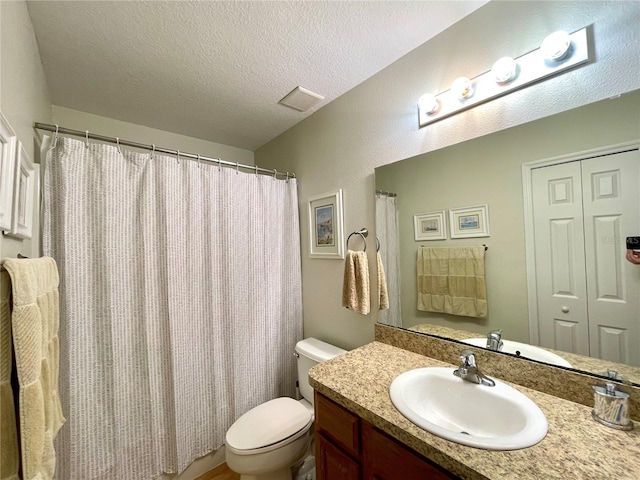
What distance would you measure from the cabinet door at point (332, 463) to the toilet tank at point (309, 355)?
1.85ft

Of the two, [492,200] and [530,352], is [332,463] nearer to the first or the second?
[530,352]

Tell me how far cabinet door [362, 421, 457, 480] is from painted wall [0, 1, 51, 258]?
1193 millimetres

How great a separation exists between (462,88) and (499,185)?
46cm

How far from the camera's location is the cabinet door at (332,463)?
897 mm

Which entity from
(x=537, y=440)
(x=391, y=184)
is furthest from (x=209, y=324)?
(x=537, y=440)

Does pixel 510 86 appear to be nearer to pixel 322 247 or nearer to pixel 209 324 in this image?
pixel 322 247

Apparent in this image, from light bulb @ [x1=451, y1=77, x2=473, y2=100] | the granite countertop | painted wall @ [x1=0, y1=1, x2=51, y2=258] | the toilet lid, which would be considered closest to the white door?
the granite countertop

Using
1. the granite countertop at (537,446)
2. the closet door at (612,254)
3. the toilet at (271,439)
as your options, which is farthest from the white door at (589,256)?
the toilet at (271,439)

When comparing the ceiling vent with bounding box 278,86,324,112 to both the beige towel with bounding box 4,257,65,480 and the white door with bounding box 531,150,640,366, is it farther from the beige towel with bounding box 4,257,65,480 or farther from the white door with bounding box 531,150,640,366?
the beige towel with bounding box 4,257,65,480

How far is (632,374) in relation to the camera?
2.56ft

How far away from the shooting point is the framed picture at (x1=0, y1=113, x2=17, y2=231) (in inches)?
25.5

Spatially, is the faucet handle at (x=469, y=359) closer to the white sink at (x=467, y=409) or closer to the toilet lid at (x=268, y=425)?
the white sink at (x=467, y=409)

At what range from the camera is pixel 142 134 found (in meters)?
1.97

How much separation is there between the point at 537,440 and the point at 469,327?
49 cm
